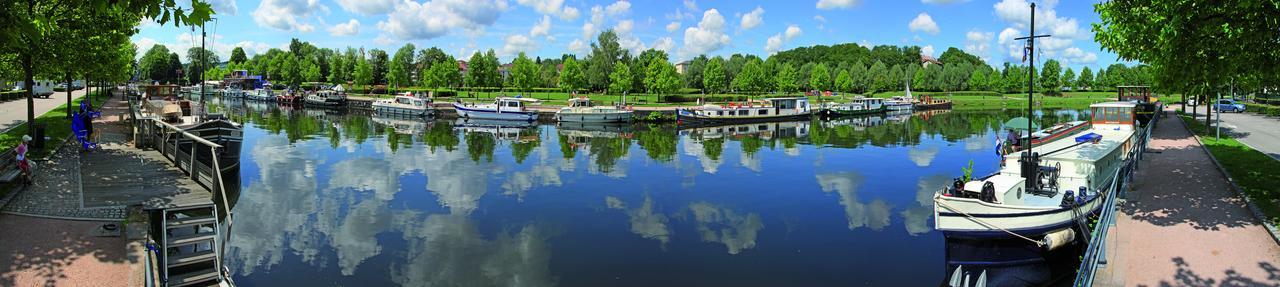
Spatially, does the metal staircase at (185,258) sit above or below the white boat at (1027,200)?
below

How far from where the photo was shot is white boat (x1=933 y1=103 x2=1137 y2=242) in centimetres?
1408

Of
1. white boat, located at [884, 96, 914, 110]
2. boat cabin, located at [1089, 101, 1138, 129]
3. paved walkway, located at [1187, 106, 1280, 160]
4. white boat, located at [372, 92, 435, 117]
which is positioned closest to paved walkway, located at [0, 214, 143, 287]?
boat cabin, located at [1089, 101, 1138, 129]

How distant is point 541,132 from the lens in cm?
5138

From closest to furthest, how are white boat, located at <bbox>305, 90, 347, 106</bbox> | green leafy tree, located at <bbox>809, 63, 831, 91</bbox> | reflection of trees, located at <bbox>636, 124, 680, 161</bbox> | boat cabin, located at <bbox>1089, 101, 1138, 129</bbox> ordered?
boat cabin, located at <bbox>1089, 101, 1138, 129</bbox> < reflection of trees, located at <bbox>636, 124, 680, 161</bbox> < white boat, located at <bbox>305, 90, 347, 106</bbox> < green leafy tree, located at <bbox>809, 63, 831, 91</bbox>

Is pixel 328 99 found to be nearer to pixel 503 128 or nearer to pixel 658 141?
pixel 503 128

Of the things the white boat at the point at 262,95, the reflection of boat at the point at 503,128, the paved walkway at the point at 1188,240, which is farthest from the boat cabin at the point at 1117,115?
→ the white boat at the point at 262,95

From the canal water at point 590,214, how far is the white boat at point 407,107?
27.7 metres

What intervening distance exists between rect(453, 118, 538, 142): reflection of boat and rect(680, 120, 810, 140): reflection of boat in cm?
1095

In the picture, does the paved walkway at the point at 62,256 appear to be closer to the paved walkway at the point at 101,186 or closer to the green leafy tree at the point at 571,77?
the paved walkway at the point at 101,186

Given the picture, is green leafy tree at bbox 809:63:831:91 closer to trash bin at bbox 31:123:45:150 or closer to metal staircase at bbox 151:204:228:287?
trash bin at bbox 31:123:45:150

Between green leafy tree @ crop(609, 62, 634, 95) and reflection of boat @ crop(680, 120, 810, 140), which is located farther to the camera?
green leafy tree @ crop(609, 62, 634, 95)

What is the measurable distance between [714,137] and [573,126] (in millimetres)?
14835

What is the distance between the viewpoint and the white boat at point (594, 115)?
5981cm

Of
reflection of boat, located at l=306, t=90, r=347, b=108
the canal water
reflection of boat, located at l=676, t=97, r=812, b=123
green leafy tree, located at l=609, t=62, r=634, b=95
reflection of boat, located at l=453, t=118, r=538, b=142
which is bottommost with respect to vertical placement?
the canal water
